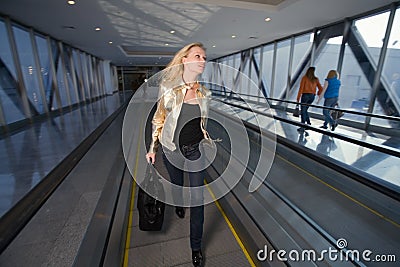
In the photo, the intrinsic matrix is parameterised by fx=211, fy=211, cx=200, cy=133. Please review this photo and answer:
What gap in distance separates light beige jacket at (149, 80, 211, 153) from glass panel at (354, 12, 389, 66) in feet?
22.7

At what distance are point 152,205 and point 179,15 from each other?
5.98 metres

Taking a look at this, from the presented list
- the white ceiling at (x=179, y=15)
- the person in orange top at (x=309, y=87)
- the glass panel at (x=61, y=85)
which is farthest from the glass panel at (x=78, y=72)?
the person in orange top at (x=309, y=87)

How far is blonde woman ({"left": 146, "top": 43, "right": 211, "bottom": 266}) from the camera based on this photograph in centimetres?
151

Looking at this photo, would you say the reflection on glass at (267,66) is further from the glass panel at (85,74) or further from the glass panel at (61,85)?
the glass panel at (85,74)

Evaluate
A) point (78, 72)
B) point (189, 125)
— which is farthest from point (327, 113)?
point (78, 72)

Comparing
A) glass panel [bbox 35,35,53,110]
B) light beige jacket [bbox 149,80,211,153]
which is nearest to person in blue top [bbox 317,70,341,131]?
light beige jacket [bbox 149,80,211,153]

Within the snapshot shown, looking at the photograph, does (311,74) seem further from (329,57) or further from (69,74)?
(69,74)

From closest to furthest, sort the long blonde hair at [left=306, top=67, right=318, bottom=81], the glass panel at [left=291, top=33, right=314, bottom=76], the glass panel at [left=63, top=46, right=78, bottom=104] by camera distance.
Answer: the long blonde hair at [left=306, top=67, right=318, bottom=81] < the glass panel at [left=291, top=33, right=314, bottom=76] < the glass panel at [left=63, top=46, right=78, bottom=104]

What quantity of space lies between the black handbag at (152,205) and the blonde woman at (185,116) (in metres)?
0.43

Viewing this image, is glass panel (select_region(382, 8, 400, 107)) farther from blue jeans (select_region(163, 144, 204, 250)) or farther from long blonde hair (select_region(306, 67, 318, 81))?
blue jeans (select_region(163, 144, 204, 250))

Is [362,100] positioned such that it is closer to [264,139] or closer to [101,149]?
[264,139]

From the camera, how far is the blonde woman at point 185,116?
1.51 metres

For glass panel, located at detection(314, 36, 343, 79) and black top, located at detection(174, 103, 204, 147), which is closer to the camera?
black top, located at detection(174, 103, 204, 147)

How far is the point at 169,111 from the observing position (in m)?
1.52
